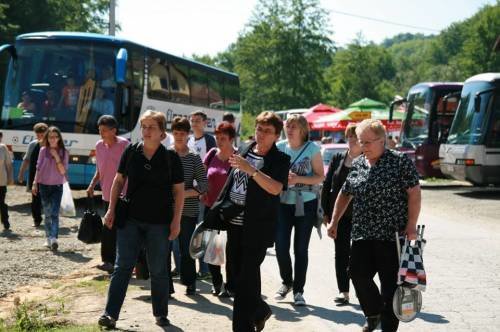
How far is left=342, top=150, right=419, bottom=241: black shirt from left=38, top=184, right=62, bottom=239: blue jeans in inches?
272

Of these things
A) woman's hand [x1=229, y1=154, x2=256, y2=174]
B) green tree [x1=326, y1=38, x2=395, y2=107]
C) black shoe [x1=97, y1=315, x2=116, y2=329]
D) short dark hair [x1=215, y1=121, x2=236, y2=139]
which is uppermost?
green tree [x1=326, y1=38, x2=395, y2=107]

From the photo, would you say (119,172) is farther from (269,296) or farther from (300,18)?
(300,18)

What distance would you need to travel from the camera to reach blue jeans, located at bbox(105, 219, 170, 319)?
6.72 metres

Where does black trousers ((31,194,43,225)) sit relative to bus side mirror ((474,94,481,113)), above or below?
below

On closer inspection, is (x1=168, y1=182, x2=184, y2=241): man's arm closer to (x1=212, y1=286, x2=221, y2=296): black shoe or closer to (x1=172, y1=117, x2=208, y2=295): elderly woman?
(x1=172, y1=117, x2=208, y2=295): elderly woman

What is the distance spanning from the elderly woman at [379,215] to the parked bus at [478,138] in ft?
54.3

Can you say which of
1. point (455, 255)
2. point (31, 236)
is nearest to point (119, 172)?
point (455, 255)

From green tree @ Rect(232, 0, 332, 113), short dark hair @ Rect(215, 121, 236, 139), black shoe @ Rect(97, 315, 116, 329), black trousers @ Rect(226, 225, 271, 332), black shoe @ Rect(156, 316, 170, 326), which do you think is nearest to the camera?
black trousers @ Rect(226, 225, 271, 332)

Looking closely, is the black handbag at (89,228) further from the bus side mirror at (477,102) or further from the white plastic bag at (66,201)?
the bus side mirror at (477,102)

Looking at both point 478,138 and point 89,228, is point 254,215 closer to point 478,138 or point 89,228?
point 89,228

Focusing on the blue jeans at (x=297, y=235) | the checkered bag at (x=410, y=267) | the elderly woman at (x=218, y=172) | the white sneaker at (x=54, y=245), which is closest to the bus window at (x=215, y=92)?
the white sneaker at (x=54, y=245)

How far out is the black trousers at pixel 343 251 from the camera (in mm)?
8117

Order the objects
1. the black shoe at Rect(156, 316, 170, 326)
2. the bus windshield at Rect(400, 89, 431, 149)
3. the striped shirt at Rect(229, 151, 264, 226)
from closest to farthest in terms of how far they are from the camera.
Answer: the striped shirt at Rect(229, 151, 264, 226) < the black shoe at Rect(156, 316, 170, 326) < the bus windshield at Rect(400, 89, 431, 149)

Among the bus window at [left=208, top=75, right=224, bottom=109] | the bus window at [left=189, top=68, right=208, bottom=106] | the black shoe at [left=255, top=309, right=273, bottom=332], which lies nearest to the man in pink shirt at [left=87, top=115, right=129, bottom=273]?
the black shoe at [left=255, top=309, right=273, bottom=332]
